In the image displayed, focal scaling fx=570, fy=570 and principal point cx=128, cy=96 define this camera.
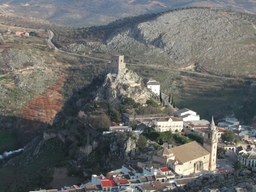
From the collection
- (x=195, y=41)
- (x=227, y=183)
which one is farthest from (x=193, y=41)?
(x=227, y=183)

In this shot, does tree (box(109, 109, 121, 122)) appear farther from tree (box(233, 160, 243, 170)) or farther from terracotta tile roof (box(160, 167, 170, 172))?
terracotta tile roof (box(160, 167, 170, 172))

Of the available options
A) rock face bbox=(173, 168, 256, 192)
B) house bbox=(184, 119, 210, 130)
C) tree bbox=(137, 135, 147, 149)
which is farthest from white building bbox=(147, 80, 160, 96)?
rock face bbox=(173, 168, 256, 192)

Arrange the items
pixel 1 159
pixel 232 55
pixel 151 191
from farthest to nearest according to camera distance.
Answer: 1. pixel 232 55
2. pixel 1 159
3. pixel 151 191

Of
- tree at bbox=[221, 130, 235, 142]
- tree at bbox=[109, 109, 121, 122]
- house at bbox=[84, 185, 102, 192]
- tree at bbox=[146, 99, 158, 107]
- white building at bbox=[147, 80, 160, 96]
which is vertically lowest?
house at bbox=[84, 185, 102, 192]

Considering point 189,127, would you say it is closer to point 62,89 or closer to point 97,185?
point 97,185

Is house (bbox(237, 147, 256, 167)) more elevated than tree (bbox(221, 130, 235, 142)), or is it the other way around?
tree (bbox(221, 130, 235, 142))

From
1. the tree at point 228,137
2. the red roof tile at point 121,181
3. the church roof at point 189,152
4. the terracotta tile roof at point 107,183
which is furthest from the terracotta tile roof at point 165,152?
the tree at point 228,137

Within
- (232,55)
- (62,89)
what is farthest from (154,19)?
(62,89)

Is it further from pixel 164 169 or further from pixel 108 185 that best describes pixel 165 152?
pixel 108 185
